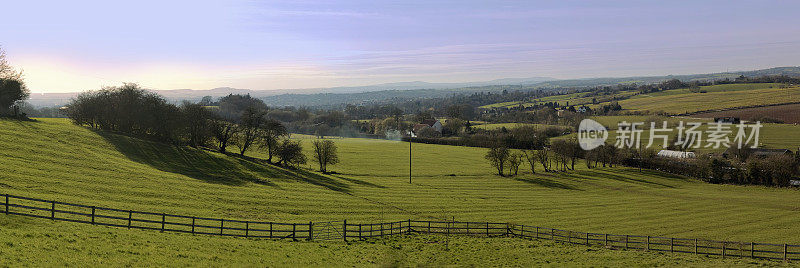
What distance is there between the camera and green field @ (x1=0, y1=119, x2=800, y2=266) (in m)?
23.5

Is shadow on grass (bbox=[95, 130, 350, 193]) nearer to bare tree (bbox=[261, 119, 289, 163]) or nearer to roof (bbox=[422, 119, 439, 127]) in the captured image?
bare tree (bbox=[261, 119, 289, 163])

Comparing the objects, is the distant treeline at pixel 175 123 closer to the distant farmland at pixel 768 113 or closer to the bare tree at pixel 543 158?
the bare tree at pixel 543 158

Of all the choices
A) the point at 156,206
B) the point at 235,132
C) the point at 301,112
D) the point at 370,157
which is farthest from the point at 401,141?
the point at 156,206

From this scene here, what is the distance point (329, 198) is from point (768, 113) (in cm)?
14327

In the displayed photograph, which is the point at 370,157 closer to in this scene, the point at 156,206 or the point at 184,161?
the point at 184,161

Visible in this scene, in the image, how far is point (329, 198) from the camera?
45938 millimetres

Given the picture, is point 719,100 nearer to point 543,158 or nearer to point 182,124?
point 543,158

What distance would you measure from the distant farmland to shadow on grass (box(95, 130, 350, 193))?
129250mm

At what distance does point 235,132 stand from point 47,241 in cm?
5323

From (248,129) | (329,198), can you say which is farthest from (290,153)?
(329,198)

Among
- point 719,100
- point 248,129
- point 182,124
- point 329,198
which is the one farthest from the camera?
point 719,100

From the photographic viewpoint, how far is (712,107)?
156m

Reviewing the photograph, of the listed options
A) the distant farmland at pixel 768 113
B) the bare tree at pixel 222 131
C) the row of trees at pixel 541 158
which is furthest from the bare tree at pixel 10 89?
the distant farmland at pixel 768 113

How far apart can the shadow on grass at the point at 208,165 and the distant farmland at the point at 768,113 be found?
129 m
